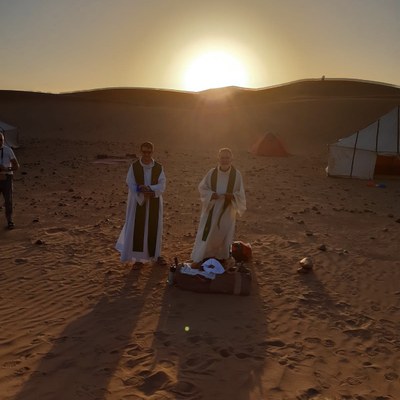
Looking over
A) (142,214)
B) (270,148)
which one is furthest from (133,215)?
(270,148)

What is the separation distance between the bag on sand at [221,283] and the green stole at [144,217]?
957 mm

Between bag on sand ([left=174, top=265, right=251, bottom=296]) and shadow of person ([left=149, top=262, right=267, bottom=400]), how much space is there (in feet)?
0.24

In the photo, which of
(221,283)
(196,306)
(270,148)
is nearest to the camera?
(196,306)

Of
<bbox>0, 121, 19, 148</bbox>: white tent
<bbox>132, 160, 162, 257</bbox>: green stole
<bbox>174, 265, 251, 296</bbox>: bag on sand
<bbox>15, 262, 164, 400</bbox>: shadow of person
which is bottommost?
<bbox>15, 262, 164, 400</bbox>: shadow of person

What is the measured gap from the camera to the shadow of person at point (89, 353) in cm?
353

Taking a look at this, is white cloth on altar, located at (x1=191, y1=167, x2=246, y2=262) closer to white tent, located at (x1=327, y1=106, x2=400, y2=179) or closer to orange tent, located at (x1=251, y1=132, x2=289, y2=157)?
white tent, located at (x1=327, y1=106, x2=400, y2=179)

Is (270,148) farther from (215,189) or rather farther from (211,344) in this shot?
(211,344)

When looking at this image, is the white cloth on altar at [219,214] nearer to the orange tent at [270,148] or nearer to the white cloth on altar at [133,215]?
the white cloth on altar at [133,215]

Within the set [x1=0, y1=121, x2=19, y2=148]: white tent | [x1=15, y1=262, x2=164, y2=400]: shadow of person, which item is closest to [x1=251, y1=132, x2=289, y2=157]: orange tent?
[x1=0, y1=121, x2=19, y2=148]: white tent

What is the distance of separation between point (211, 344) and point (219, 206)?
238 cm

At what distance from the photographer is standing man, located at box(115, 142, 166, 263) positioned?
6.30m

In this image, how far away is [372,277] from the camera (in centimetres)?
637

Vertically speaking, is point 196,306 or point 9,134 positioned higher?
point 9,134

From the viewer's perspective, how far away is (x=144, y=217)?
6.34 meters
